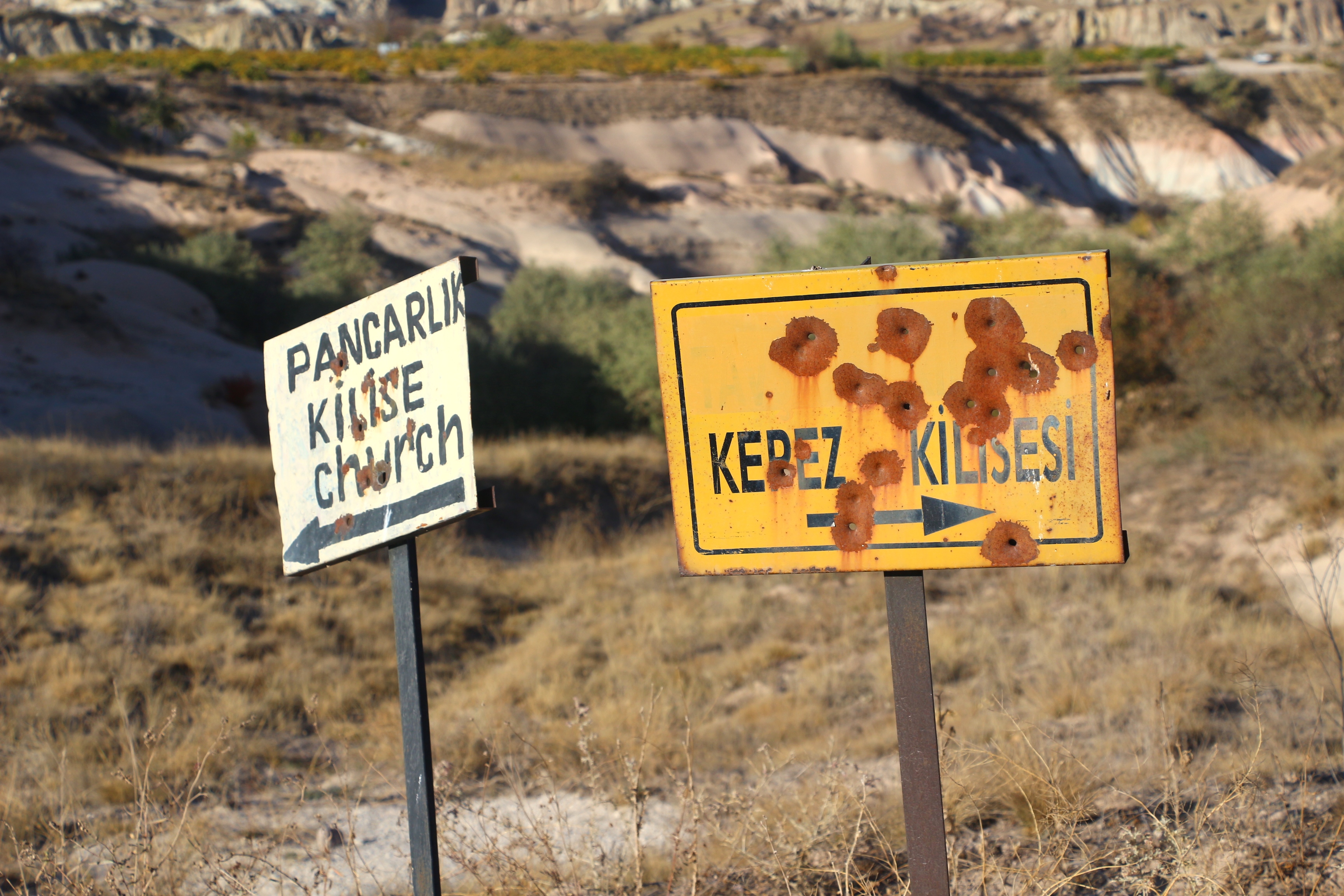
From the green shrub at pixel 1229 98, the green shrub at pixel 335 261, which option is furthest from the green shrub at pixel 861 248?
the green shrub at pixel 1229 98

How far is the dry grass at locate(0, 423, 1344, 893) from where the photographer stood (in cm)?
291

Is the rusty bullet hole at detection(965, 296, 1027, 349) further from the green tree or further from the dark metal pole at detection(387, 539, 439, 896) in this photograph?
the green tree

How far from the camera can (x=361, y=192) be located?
33.9 meters

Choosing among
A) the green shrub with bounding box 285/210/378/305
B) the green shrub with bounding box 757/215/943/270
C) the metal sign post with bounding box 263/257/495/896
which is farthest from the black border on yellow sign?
the green shrub with bounding box 285/210/378/305

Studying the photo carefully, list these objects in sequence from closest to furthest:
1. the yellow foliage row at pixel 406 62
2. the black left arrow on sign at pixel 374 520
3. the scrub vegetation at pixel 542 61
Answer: the black left arrow on sign at pixel 374 520, the yellow foliage row at pixel 406 62, the scrub vegetation at pixel 542 61

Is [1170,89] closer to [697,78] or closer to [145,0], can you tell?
[697,78]

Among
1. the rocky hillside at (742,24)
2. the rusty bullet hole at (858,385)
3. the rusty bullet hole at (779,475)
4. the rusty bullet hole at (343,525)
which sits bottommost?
the rusty bullet hole at (343,525)

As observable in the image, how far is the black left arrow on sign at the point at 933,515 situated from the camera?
1.79 m

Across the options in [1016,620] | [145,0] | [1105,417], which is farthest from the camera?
[145,0]

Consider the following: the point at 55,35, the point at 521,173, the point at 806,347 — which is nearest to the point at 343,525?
the point at 806,347

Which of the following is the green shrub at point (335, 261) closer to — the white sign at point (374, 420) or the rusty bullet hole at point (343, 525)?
the white sign at point (374, 420)

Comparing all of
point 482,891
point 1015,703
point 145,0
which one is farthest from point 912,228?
point 145,0

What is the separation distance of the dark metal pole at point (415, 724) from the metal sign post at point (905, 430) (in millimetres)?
622

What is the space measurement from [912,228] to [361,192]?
66.4 feet
